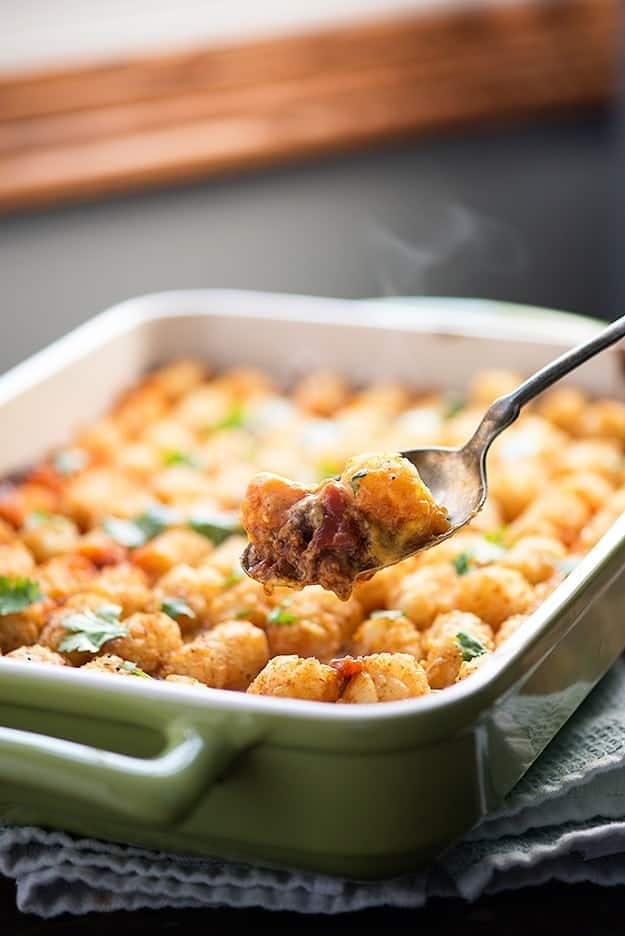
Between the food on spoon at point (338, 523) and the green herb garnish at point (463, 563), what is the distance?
0.92 ft

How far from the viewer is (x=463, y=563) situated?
1.76 m

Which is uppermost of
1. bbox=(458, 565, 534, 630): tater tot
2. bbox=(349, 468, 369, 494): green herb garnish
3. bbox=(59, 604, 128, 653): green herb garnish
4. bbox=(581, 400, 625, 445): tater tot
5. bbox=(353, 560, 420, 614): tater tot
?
bbox=(349, 468, 369, 494): green herb garnish

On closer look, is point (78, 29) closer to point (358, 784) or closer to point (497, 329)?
point (497, 329)

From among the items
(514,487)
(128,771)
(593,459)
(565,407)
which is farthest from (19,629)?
(565,407)

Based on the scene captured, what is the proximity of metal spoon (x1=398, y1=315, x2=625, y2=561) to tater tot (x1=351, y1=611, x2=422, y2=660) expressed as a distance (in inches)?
5.3

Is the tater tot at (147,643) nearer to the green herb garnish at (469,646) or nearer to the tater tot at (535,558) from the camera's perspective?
the green herb garnish at (469,646)

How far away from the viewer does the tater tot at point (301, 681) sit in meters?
1.39

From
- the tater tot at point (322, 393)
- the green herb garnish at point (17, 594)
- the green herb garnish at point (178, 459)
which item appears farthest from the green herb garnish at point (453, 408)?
the green herb garnish at point (17, 594)

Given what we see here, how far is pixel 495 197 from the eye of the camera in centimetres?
431

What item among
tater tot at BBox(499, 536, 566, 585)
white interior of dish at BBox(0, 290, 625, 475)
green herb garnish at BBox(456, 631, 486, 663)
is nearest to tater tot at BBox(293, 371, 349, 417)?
white interior of dish at BBox(0, 290, 625, 475)

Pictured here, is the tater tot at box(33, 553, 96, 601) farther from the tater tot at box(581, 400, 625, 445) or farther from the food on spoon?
the tater tot at box(581, 400, 625, 445)

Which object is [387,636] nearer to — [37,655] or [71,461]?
[37,655]

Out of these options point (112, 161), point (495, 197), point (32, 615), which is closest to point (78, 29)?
point (112, 161)

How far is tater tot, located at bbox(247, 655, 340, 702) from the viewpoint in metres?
1.39
